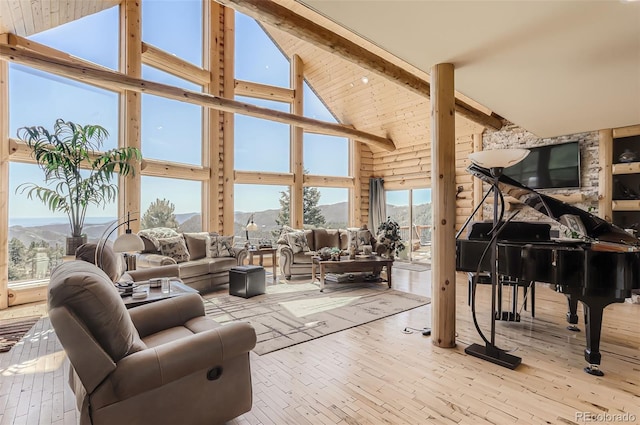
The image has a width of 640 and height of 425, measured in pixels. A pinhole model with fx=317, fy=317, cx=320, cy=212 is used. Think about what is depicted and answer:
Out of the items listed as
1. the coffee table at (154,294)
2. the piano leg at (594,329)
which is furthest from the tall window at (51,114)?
the piano leg at (594,329)

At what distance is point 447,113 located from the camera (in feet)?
10.4

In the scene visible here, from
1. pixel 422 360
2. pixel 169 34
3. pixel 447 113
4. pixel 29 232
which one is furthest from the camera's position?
pixel 169 34

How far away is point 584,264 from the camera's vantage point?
265 cm

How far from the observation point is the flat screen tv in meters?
5.73

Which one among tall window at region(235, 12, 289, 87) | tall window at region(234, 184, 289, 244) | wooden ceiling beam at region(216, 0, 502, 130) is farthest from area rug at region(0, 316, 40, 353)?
tall window at region(235, 12, 289, 87)

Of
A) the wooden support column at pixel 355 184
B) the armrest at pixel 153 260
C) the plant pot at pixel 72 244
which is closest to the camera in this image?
the plant pot at pixel 72 244

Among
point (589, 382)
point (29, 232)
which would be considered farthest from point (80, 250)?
point (589, 382)

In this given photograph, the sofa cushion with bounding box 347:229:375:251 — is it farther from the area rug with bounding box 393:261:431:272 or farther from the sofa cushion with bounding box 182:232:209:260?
the sofa cushion with bounding box 182:232:209:260

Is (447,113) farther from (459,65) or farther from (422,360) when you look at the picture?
(422,360)

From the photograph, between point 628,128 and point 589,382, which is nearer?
point 589,382

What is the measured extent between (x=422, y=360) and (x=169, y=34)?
24.5 ft

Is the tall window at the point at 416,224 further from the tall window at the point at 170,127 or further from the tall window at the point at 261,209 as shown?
the tall window at the point at 170,127

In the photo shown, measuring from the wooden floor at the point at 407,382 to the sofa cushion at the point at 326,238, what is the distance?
3499mm

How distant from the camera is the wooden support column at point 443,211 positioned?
122 inches
